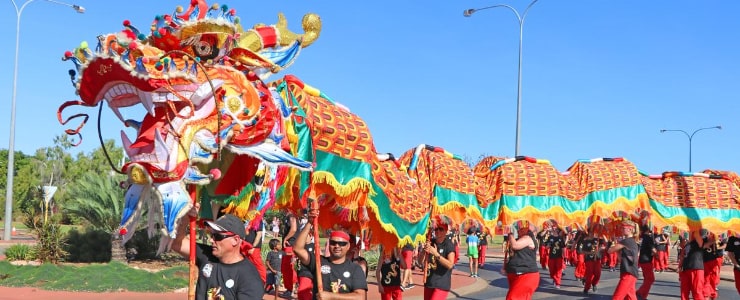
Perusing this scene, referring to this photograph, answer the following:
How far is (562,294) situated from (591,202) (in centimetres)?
470

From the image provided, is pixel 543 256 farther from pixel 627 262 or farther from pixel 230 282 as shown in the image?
pixel 230 282

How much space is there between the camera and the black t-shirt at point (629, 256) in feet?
35.1

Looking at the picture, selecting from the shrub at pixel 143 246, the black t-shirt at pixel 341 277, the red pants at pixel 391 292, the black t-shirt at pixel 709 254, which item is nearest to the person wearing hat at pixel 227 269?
the black t-shirt at pixel 341 277

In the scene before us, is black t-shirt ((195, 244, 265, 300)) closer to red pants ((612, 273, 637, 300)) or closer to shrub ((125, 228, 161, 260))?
red pants ((612, 273, 637, 300))

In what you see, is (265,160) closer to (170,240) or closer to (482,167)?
(170,240)

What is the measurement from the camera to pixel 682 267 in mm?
12336

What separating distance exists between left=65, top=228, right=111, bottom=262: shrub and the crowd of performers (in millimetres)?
5706

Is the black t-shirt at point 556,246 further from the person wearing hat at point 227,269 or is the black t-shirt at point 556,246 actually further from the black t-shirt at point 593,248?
the person wearing hat at point 227,269

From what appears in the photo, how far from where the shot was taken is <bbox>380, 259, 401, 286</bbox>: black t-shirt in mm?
8758

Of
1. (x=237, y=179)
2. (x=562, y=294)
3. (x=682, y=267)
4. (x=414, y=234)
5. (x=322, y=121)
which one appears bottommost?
(x=562, y=294)

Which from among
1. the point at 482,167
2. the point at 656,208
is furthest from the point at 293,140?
the point at 656,208

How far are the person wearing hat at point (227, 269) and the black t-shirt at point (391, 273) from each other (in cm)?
449

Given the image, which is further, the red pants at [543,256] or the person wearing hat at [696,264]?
the red pants at [543,256]

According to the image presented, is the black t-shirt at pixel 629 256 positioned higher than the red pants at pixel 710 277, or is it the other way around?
the black t-shirt at pixel 629 256
